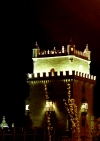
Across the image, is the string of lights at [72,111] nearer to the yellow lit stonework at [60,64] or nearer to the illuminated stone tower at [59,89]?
the illuminated stone tower at [59,89]

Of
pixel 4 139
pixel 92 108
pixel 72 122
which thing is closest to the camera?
pixel 4 139

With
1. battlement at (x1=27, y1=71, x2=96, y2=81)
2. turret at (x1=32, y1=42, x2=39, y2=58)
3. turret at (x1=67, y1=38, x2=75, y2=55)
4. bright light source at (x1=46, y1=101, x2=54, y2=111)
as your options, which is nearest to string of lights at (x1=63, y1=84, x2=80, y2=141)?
battlement at (x1=27, y1=71, x2=96, y2=81)

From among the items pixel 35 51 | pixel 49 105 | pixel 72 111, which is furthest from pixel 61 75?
pixel 35 51

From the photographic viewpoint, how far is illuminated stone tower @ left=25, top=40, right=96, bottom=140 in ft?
234

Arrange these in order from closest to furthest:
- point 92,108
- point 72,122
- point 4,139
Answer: point 4,139
point 72,122
point 92,108

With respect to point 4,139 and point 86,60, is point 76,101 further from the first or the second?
point 4,139

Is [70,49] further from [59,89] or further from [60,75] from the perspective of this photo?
[59,89]

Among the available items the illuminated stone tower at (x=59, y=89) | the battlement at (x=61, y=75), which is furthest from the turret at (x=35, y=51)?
the battlement at (x=61, y=75)

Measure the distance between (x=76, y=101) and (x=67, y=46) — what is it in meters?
6.74

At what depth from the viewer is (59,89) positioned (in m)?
71.8

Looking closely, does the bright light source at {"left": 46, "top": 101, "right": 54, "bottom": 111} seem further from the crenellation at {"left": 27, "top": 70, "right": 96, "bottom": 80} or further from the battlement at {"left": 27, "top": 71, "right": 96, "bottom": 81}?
the crenellation at {"left": 27, "top": 70, "right": 96, "bottom": 80}

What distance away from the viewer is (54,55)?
7381cm

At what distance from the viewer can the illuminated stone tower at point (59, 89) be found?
71.4 meters

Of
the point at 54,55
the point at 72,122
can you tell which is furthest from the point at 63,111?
the point at 54,55
